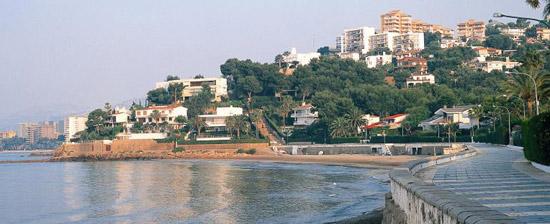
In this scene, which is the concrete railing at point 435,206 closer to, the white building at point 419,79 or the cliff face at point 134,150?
the cliff face at point 134,150

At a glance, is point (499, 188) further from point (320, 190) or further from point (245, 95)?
point (245, 95)

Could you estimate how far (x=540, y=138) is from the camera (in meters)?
27.5

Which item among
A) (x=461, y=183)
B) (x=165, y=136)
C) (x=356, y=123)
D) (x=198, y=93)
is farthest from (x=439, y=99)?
(x=461, y=183)

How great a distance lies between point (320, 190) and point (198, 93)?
121169 millimetres

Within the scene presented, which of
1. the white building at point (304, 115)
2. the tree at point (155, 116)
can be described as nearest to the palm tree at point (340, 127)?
the white building at point (304, 115)

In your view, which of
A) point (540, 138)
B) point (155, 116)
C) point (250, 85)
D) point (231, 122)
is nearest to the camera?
point (540, 138)

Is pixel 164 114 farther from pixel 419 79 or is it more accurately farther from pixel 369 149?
pixel 369 149

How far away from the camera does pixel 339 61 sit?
175 metres

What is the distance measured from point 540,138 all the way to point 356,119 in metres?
97.7

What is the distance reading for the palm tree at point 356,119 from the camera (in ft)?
410

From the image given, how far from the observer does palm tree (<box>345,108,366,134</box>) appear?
125 m

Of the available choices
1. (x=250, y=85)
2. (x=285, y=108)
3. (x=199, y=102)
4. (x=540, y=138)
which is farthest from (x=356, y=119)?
(x=540, y=138)

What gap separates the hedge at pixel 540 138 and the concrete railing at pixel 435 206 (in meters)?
9.42

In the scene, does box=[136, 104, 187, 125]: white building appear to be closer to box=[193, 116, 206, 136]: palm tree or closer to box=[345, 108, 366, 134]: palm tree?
box=[193, 116, 206, 136]: palm tree
